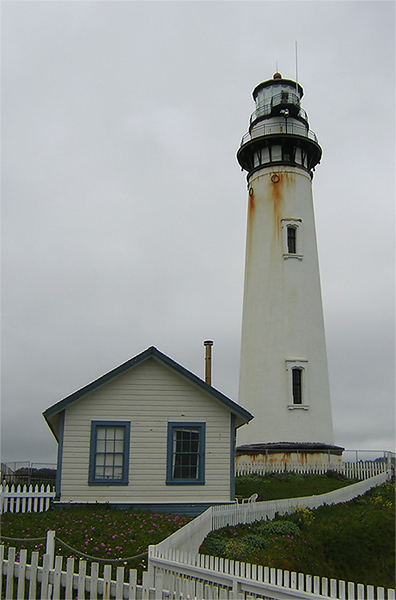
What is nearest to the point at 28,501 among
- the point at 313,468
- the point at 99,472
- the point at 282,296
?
the point at 99,472

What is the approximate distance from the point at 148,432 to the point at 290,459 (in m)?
11.4

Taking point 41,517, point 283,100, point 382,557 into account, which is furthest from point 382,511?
point 283,100

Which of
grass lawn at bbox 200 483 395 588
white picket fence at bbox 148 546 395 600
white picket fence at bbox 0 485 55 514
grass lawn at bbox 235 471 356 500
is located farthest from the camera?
grass lawn at bbox 235 471 356 500

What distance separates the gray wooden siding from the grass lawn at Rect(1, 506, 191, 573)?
0.81 meters

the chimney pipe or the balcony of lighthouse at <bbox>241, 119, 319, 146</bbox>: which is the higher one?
the balcony of lighthouse at <bbox>241, 119, 319, 146</bbox>

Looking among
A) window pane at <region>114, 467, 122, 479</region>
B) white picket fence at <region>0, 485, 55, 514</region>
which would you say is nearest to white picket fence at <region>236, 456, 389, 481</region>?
window pane at <region>114, 467, 122, 479</region>

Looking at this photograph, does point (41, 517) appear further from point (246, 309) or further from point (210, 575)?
point (246, 309)

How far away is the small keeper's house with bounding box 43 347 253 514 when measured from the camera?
15.4m

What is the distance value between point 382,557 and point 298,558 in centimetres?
264

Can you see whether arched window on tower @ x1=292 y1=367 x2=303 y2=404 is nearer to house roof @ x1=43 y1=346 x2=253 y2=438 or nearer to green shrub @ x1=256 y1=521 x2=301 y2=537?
house roof @ x1=43 y1=346 x2=253 y2=438

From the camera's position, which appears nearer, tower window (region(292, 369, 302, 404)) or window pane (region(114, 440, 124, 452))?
window pane (region(114, 440, 124, 452))

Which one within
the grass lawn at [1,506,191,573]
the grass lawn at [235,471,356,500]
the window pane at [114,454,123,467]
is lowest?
the grass lawn at [1,506,191,573]

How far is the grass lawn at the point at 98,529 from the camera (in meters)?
10.2

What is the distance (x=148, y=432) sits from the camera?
15.9 metres
